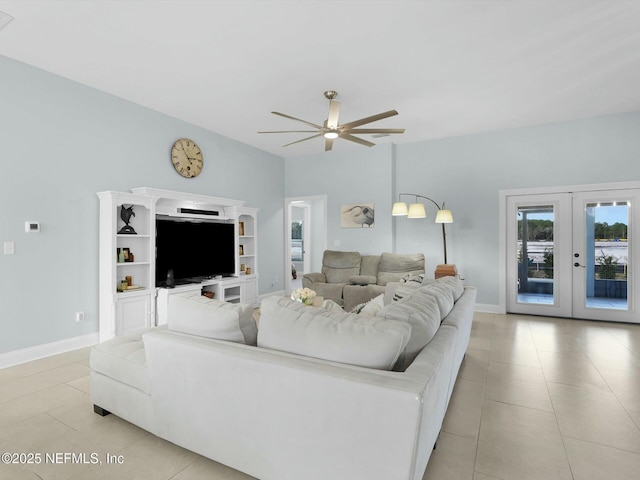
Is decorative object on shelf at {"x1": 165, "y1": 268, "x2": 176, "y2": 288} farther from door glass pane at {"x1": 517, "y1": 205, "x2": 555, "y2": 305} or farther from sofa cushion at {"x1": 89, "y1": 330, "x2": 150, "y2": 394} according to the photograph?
door glass pane at {"x1": 517, "y1": 205, "x2": 555, "y2": 305}

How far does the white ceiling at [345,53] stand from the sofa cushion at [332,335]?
2.23 metres

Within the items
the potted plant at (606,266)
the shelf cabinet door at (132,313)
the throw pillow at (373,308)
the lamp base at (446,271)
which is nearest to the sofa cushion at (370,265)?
the lamp base at (446,271)

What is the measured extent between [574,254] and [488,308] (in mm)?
1446

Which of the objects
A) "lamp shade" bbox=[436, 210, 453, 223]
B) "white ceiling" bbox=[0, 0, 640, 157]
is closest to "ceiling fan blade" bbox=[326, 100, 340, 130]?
"white ceiling" bbox=[0, 0, 640, 157]

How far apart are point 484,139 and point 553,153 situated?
0.98 meters

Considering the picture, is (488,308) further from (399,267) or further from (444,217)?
(444,217)

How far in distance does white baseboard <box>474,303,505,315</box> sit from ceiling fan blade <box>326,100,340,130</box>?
3868mm

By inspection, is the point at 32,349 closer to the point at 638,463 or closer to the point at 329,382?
the point at 329,382

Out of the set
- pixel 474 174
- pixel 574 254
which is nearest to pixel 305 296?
pixel 474 174

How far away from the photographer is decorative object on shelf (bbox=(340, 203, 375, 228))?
618 cm

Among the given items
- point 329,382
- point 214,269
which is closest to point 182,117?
point 214,269

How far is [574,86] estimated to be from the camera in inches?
150

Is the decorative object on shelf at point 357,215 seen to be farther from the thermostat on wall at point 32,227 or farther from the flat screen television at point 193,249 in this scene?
the thermostat on wall at point 32,227

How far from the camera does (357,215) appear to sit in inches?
248
